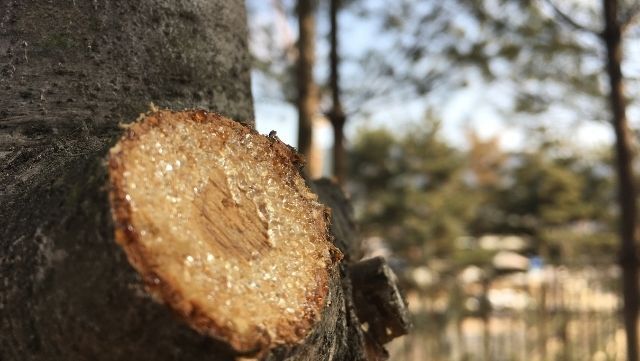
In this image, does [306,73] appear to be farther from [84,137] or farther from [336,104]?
[84,137]

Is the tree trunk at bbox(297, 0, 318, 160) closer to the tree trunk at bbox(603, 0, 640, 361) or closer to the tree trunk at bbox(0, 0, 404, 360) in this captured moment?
the tree trunk at bbox(603, 0, 640, 361)

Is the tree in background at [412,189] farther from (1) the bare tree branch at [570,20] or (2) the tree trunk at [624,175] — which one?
(1) the bare tree branch at [570,20]

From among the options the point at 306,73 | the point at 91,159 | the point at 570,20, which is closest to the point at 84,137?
the point at 91,159

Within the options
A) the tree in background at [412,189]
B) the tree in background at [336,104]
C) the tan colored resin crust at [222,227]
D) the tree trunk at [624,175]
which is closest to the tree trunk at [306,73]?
the tree in background at [336,104]

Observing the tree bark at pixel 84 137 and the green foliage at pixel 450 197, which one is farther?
the green foliage at pixel 450 197

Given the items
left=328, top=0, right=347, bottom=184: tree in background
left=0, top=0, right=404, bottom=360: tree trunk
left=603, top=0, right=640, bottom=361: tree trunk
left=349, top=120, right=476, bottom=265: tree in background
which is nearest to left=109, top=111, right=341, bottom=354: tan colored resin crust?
left=0, top=0, right=404, bottom=360: tree trunk
